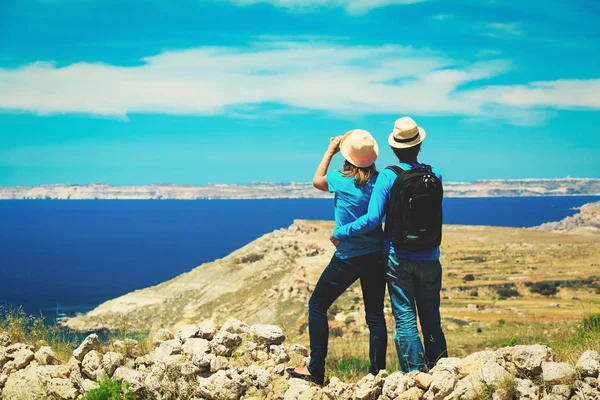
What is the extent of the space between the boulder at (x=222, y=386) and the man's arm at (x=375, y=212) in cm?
201

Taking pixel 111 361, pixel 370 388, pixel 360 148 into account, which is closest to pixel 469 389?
pixel 370 388

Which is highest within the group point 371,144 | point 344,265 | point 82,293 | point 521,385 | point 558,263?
point 371,144

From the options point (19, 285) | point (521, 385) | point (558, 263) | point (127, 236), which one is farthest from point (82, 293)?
point (127, 236)

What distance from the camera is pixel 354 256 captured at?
5793 millimetres

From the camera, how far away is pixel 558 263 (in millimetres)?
33219

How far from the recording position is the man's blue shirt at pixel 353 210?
578cm

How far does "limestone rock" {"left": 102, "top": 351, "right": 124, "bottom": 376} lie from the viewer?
6.81m

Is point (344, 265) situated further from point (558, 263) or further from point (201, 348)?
point (558, 263)

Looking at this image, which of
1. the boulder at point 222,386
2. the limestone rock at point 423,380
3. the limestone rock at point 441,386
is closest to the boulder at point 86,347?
the boulder at point 222,386

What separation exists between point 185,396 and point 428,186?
3460mm

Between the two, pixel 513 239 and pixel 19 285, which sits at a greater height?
pixel 513 239

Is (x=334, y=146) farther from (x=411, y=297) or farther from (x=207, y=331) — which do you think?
(x=207, y=331)

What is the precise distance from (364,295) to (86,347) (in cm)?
368

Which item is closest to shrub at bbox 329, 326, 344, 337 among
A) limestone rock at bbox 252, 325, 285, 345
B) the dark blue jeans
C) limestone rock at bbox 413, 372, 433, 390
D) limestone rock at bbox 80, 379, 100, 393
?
limestone rock at bbox 252, 325, 285, 345
